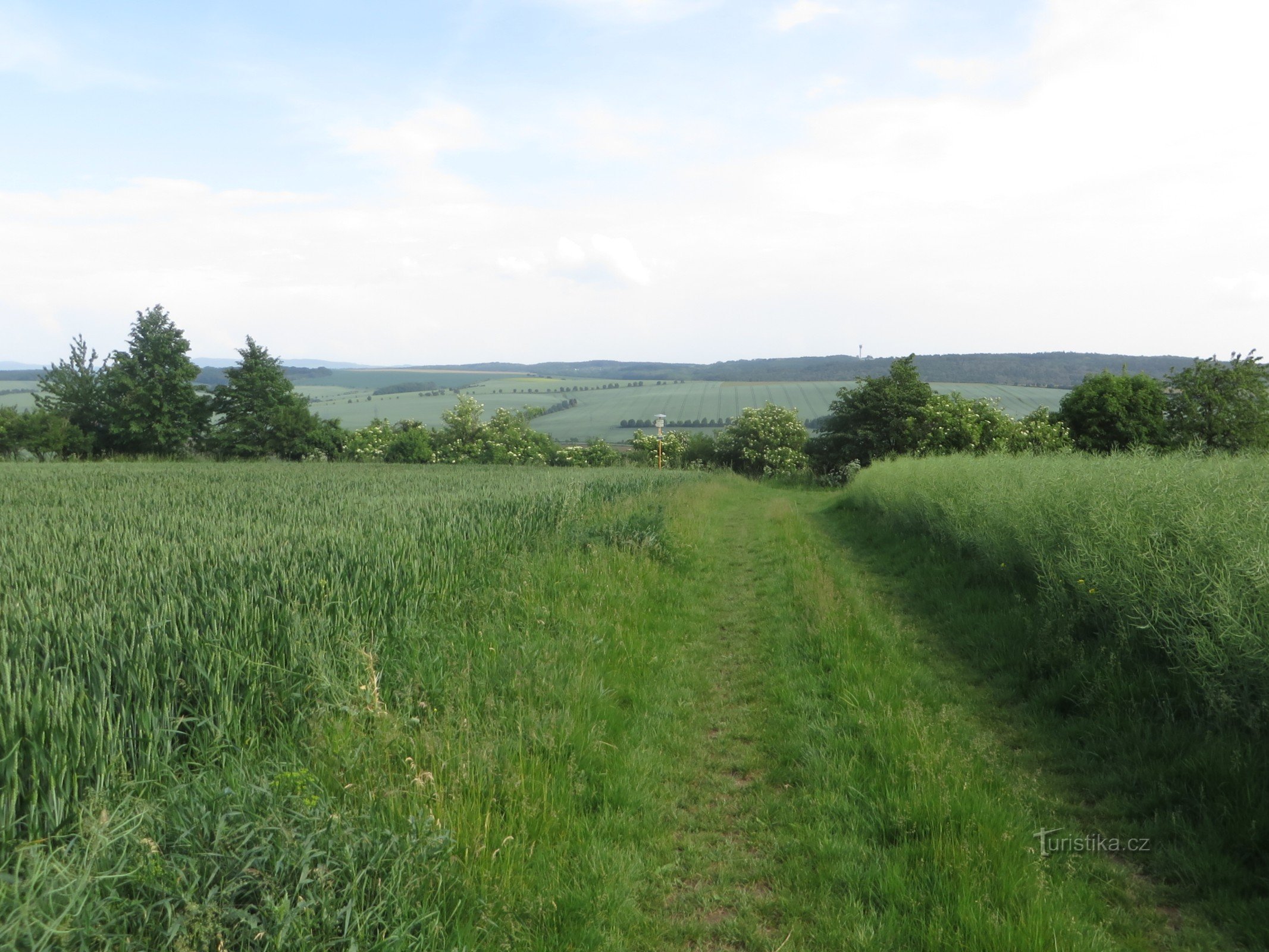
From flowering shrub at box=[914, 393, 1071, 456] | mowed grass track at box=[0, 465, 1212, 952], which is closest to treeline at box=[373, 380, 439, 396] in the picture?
flowering shrub at box=[914, 393, 1071, 456]

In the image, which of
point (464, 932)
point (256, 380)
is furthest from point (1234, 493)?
point (256, 380)

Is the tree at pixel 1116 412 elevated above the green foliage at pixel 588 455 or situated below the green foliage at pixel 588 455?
above

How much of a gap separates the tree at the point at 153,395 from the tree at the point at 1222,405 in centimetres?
6290

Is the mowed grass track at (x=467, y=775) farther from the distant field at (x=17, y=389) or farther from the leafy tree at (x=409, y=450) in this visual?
the distant field at (x=17, y=389)

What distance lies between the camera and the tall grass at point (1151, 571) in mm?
4367

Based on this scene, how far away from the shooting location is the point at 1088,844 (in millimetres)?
3746

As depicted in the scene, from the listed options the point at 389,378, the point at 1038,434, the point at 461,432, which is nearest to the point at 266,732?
the point at 1038,434

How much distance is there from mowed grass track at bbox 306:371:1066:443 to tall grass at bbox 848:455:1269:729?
Result: 47172 mm

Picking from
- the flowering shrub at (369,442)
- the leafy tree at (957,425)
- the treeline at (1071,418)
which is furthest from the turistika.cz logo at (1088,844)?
the flowering shrub at (369,442)

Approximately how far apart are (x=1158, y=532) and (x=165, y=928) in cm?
762

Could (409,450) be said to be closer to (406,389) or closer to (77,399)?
(77,399)

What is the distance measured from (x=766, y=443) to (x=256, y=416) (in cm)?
4023

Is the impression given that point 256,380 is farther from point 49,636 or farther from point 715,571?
point 49,636

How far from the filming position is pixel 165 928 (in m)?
2.29
